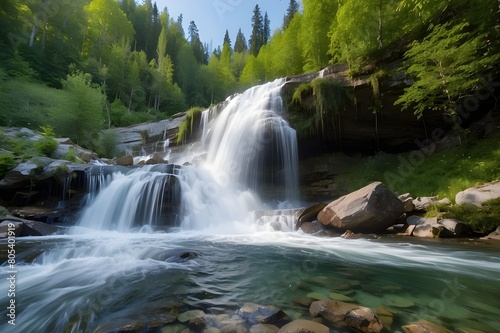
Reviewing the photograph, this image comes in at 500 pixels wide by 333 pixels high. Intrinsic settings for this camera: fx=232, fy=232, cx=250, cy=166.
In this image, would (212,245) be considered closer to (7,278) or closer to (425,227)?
(7,278)

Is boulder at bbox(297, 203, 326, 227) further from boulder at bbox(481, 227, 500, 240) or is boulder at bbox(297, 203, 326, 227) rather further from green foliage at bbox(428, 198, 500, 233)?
boulder at bbox(481, 227, 500, 240)

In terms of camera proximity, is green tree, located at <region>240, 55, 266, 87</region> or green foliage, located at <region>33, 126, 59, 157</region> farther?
green tree, located at <region>240, 55, 266, 87</region>

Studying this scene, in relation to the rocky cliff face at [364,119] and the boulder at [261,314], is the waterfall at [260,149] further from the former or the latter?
the boulder at [261,314]

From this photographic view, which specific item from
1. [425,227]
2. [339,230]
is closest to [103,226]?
[339,230]

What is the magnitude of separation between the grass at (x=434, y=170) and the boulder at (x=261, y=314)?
26.2ft

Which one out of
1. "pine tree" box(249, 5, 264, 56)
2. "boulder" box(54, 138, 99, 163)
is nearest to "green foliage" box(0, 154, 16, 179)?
"boulder" box(54, 138, 99, 163)

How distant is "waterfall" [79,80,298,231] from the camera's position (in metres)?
8.74

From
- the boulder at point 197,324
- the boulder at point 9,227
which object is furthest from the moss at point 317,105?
the boulder at point 9,227

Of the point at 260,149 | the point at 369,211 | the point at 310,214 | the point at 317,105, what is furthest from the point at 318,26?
the point at 369,211

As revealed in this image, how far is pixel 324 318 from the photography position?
2062 millimetres

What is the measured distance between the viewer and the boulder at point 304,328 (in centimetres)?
178

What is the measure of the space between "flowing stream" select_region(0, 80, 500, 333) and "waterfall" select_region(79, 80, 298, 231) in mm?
66

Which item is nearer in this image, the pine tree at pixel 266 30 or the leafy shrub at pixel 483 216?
the leafy shrub at pixel 483 216

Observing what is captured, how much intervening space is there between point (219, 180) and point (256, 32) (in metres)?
51.4
